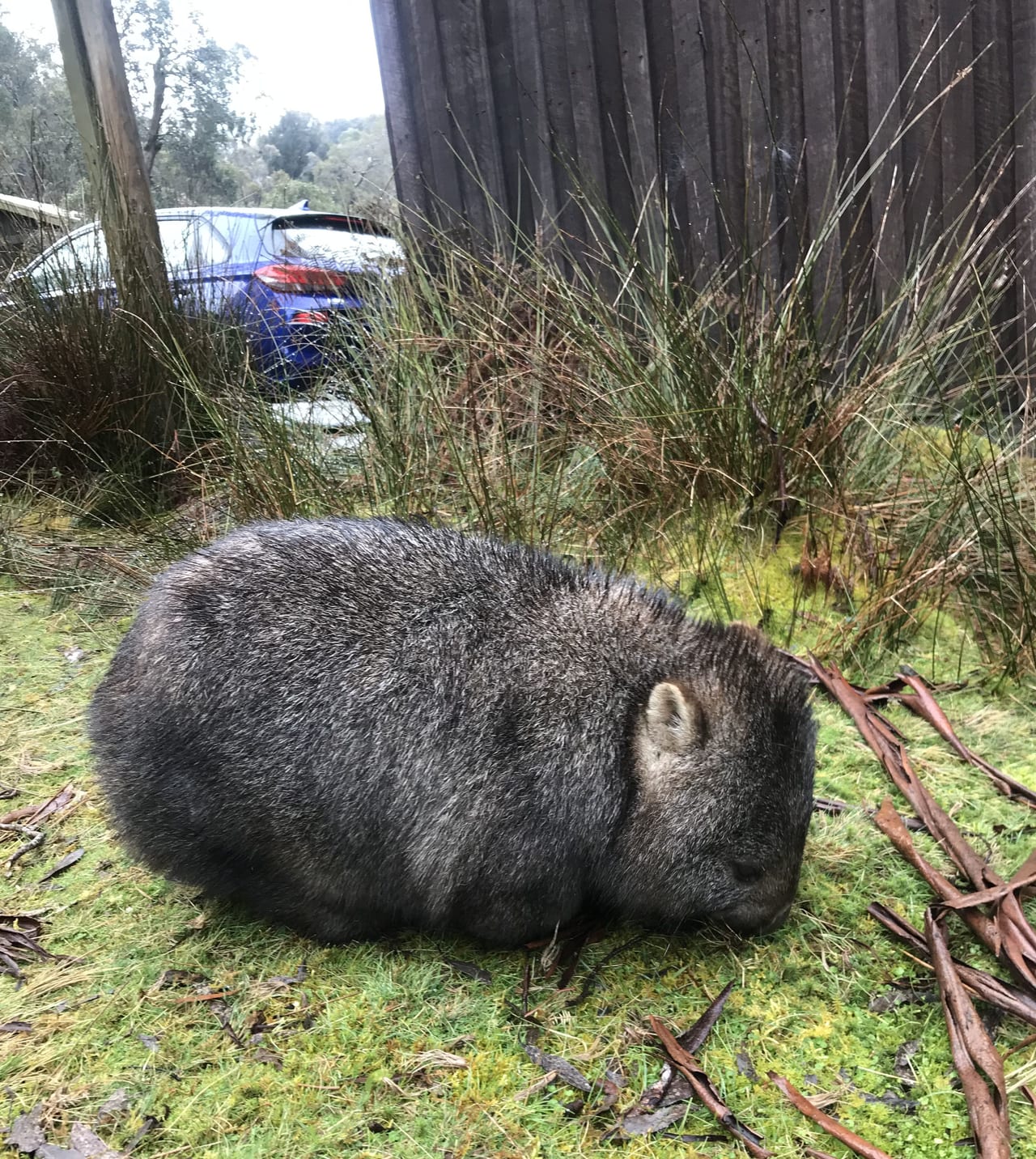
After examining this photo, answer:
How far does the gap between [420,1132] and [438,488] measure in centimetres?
289

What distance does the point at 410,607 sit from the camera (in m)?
2.52

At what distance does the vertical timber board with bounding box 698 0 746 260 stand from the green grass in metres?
4.00

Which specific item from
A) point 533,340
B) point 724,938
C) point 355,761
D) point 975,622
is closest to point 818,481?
point 975,622

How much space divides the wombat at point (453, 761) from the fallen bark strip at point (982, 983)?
0.97 ft

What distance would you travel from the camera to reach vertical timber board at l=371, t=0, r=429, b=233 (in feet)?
23.1

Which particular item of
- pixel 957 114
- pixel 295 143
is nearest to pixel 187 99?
pixel 295 143

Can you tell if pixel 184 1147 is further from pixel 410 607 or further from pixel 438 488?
pixel 438 488

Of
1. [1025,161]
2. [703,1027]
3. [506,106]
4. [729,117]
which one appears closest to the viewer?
[703,1027]

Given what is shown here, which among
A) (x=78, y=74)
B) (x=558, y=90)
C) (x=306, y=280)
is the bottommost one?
(x=306, y=280)

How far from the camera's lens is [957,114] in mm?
4969

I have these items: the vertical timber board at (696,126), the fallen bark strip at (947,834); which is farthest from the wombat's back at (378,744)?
the vertical timber board at (696,126)

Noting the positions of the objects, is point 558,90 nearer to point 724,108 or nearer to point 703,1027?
point 724,108

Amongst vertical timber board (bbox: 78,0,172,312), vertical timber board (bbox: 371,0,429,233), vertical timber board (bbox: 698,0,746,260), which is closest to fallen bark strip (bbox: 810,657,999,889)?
vertical timber board (bbox: 698,0,746,260)

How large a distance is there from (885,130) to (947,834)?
13.1ft
